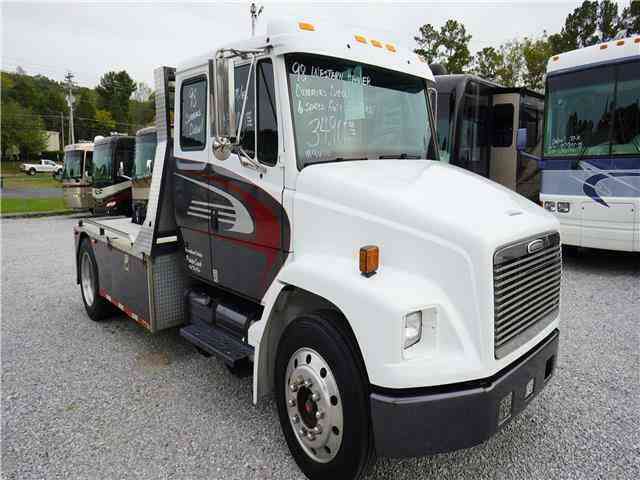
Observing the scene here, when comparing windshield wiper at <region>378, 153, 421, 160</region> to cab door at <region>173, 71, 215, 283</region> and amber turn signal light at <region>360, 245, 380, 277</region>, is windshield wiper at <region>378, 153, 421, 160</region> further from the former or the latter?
cab door at <region>173, 71, 215, 283</region>

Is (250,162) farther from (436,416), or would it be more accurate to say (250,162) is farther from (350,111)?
(436,416)

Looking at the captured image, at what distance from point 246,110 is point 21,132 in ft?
279

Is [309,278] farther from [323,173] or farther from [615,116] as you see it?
[615,116]

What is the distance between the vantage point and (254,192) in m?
3.34

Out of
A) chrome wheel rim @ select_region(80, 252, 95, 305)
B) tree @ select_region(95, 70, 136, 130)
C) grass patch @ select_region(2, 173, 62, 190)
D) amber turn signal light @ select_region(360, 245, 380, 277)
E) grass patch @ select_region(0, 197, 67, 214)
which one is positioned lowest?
grass patch @ select_region(0, 197, 67, 214)

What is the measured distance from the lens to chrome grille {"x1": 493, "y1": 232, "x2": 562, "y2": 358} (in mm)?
2428

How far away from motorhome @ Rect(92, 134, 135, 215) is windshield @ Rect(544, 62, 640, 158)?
12879mm

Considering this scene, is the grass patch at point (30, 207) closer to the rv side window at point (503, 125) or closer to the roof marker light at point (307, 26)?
the rv side window at point (503, 125)

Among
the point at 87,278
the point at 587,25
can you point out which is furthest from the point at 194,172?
the point at 587,25

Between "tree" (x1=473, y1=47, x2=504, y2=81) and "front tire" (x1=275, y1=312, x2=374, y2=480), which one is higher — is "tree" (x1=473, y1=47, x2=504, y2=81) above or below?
above

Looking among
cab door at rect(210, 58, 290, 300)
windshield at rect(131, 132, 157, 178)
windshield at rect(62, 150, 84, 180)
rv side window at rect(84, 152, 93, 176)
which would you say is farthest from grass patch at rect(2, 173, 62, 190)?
cab door at rect(210, 58, 290, 300)

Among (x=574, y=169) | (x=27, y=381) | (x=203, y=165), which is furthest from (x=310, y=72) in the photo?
(x=574, y=169)

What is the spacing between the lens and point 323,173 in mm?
2959

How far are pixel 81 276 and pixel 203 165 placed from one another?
11.1ft
